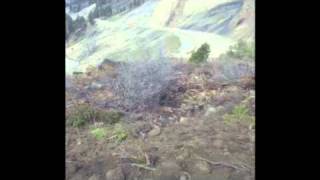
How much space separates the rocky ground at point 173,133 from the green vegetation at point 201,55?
3cm

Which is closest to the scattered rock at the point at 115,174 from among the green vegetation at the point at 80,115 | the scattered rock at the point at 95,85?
the green vegetation at the point at 80,115

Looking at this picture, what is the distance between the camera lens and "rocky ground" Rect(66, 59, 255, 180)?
2234 millimetres

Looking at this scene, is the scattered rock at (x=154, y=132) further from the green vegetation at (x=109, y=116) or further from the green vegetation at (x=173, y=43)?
the green vegetation at (x=173, y=43)

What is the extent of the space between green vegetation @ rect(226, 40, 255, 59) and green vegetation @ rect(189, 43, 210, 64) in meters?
0.10

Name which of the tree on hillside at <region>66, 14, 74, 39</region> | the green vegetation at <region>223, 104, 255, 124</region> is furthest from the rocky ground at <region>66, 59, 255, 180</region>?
the tree on hillside at <region>66, 14, 74, 39</region>

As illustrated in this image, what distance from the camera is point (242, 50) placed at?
2.29 m

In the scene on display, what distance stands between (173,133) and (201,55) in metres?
0.38

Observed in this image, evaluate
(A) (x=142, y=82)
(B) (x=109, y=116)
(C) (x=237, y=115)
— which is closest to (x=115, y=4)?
(A) (x=142, y=82)

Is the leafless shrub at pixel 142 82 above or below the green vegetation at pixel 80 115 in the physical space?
above

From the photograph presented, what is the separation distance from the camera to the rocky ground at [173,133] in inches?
88.0

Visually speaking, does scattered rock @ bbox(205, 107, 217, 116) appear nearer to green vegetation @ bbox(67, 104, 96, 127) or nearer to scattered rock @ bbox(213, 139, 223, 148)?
scattered rock @ bbox(213, 139, 223, 148)

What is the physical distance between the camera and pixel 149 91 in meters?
2.30
